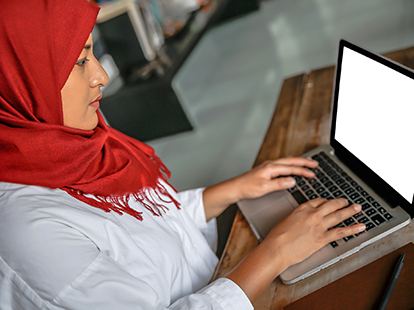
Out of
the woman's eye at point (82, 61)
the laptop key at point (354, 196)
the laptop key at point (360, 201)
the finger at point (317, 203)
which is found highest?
the woman's eye at point (82, 61)

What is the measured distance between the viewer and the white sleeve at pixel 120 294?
542mm

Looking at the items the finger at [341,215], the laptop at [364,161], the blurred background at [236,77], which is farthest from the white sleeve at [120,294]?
the blurred background at [236,77]

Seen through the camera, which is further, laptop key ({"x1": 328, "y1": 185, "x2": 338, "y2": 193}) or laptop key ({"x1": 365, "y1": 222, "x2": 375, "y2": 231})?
laptop key ({"x1": 328, "y1": 185, "x2": 338, "y2": 193})

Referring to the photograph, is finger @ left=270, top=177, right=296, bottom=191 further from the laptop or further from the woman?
the woman

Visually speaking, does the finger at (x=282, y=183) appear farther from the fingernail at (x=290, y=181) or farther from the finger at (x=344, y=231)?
the finger at (x=344, y=231)

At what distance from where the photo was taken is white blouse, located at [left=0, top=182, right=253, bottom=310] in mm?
538

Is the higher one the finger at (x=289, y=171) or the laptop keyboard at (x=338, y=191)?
the finger at (x=289, y=171)

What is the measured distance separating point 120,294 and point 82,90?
1.40 feet

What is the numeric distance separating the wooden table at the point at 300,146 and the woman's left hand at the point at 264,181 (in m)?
0.07

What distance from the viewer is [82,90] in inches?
27.9

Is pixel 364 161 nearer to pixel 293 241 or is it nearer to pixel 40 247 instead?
pixel 293 241

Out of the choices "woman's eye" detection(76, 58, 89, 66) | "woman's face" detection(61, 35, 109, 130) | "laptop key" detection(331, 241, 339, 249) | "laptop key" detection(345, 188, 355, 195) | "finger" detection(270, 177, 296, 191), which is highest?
"woman's eye" detection(76, 58, 89, 66)

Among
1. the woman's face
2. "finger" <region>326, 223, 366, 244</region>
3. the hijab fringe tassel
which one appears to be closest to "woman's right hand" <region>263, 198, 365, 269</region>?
"finger" <region>326, 223, 366, 244</region>

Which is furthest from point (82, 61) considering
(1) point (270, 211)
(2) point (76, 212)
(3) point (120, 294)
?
(1) point (270, 211)
